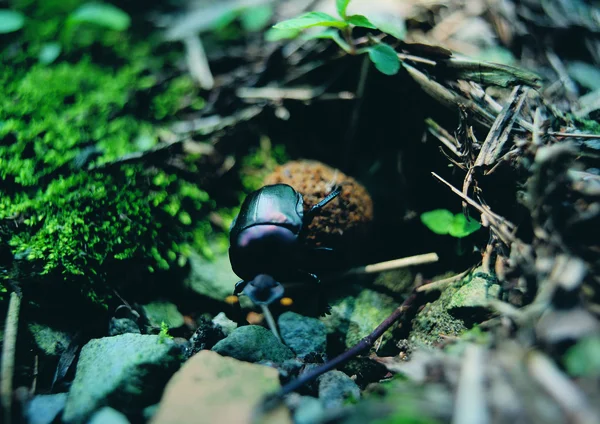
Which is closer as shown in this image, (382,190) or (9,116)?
(9,116)

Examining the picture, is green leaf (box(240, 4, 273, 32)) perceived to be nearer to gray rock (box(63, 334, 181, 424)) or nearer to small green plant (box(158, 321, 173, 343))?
small green plant (box(158, 321, 173, 343))

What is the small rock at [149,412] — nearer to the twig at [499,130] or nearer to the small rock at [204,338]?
the small rock at [204,338]

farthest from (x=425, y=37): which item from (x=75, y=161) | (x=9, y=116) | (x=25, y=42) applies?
(x=25, y=42)

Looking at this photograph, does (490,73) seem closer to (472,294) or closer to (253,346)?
(472,294)

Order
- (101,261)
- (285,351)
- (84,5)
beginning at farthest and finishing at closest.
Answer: (84,5) → (101,261) → (285,351)

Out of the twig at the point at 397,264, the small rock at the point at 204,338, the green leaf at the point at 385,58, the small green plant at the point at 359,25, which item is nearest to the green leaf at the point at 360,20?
the small green plant at the point at 359,25

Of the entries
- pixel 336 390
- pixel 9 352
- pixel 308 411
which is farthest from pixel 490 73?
pixel 9 352

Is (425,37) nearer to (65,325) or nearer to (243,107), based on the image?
(243,107)

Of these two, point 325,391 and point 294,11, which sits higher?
point 294,11
